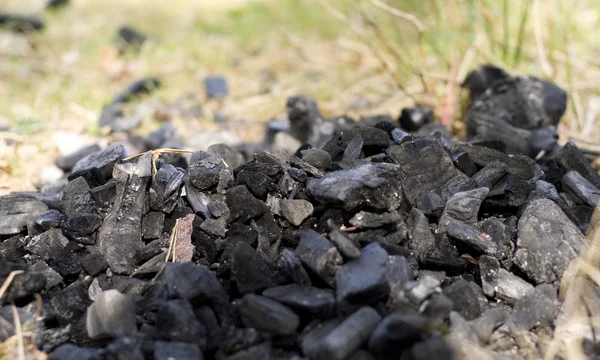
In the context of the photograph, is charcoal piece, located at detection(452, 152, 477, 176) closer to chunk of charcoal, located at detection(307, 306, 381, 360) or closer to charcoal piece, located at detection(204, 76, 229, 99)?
chunk of charcoal, located at detection(307, 306, 381, 360)

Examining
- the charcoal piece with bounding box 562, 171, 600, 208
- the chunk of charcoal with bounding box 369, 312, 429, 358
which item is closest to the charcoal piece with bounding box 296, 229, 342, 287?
the chunk of charcoal with bounding box 369, 312, 429, 358

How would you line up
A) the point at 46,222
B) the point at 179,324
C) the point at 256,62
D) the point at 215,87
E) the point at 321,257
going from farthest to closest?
the point at 256,62 → the point at 215,87 → the point at 46,222 → the point at 321,257 → the point at 179,324

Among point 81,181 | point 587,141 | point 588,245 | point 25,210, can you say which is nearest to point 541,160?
point 587,141

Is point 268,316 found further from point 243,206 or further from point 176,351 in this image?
point 243,206

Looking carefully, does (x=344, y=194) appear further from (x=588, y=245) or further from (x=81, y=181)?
(x=81, y=181)

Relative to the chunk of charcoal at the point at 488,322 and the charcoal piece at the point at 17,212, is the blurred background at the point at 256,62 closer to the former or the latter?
the charcoal piece at the point at 17,212

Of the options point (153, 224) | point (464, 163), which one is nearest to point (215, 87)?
point (153, 224)
